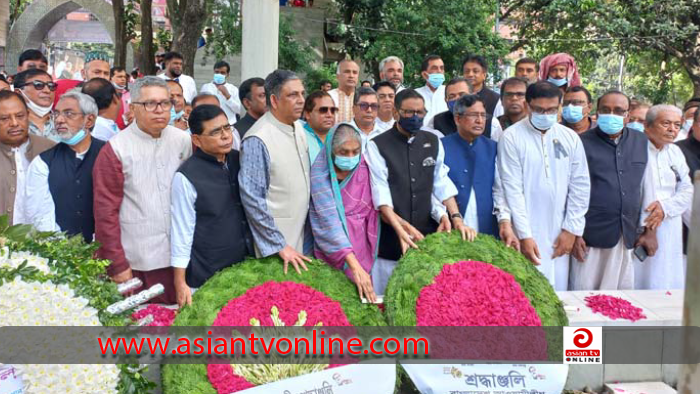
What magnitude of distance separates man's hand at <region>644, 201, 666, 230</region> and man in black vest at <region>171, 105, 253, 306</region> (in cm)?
302

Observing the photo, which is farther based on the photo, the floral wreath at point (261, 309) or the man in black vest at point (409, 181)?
the man in black vest at point (409, 181)

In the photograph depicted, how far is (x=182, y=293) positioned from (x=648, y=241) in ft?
11.3

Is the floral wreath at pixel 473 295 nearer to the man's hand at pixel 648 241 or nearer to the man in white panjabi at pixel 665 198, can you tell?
the man's hand at pixel 648 241

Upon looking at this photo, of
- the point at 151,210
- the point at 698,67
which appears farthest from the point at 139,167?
the point at 698,67

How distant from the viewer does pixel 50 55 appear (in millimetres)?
26766

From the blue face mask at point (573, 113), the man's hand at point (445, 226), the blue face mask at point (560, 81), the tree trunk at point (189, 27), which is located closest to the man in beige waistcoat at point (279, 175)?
the man's hand at point (445, 226)

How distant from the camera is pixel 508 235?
446cm

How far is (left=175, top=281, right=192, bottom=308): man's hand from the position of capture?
363 centimetres

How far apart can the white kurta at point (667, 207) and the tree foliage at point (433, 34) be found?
795 centimetres

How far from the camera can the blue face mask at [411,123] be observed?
14.1 feet

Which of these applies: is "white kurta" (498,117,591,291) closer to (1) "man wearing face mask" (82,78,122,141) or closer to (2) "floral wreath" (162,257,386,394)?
(2) "floral wreath" (162,257,386,394)

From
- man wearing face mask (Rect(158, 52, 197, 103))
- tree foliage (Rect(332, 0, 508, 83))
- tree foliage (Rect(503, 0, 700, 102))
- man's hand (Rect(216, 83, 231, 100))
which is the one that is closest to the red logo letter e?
man's hand (Rect(216, 83, 231, 100))

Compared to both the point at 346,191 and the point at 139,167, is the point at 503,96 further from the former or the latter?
the point at 139,167

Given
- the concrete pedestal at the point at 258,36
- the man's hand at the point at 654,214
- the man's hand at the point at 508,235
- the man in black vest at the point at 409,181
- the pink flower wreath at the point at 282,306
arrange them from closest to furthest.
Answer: the pink flower wreath at the point at 282,306
the man in black vest at the point at 409,181
the man's hand at the point at 508,235
the man's hand at the point at 654,214
the concrete pedestal at the point at 258,36
